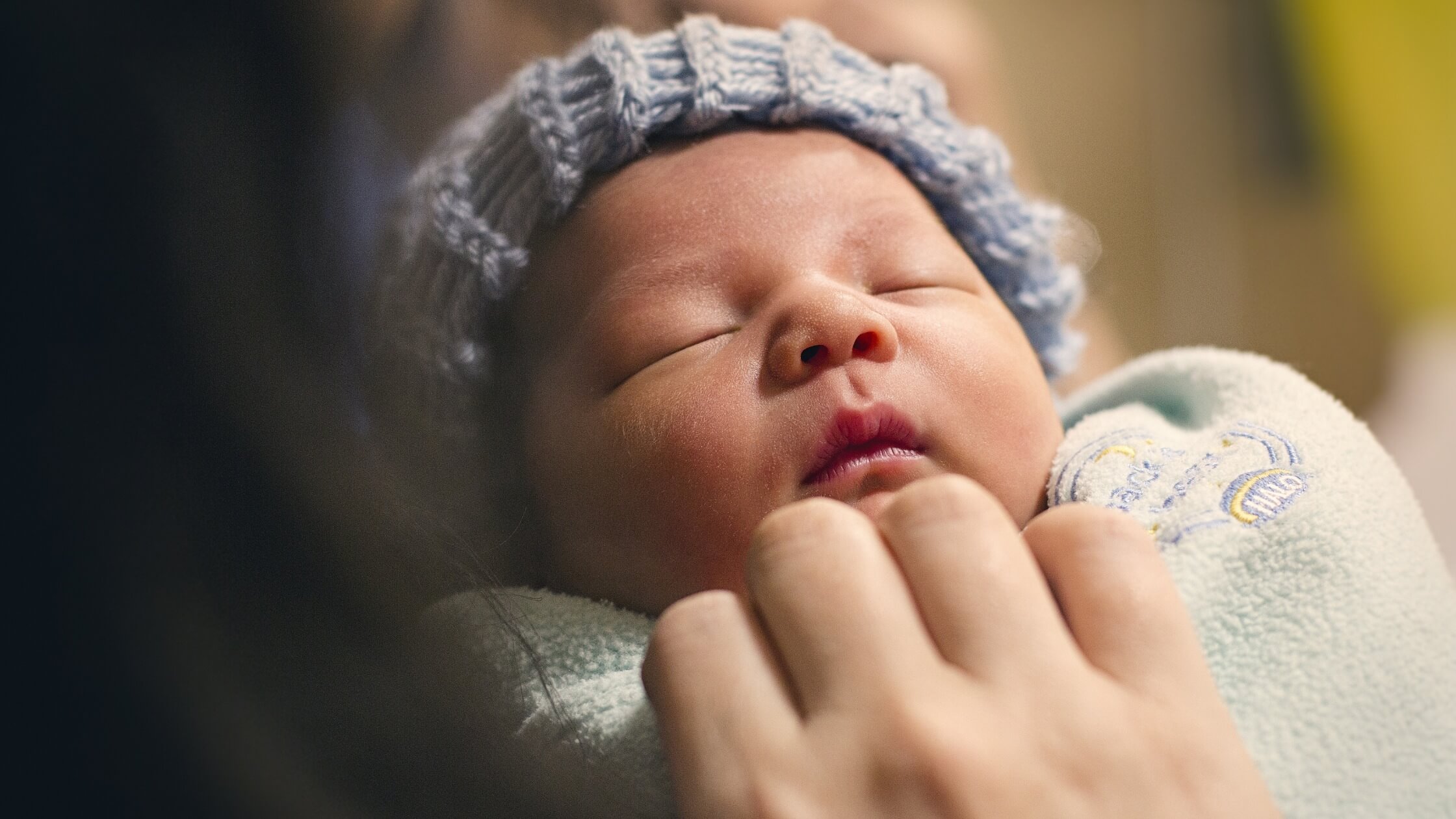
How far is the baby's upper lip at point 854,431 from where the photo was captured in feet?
1.85

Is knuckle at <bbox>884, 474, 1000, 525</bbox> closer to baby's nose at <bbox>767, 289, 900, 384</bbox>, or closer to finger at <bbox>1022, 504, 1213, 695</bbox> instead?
finger at <bbox>1022, 504, 1213, 695</bbox>

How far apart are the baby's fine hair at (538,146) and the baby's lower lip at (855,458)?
0.81 feet

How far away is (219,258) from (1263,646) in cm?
50

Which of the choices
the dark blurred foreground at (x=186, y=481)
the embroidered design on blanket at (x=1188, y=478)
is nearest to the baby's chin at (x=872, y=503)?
the embroidered design on blanket at (x=1188, y=478)

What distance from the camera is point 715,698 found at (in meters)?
0.39

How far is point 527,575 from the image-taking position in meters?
0.66

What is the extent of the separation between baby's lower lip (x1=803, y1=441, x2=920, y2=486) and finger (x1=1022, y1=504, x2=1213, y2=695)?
0.16 m

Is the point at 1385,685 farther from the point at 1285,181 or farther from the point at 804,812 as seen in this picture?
the point at 1285,181

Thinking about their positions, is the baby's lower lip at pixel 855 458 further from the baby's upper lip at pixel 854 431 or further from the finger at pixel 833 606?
the finger at pixel 833 606

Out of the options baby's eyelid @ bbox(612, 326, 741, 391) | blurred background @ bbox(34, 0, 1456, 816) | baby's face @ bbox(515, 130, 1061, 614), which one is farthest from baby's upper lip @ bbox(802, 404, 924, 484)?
blurred background @ bbox(34, 0, 1456, 816)

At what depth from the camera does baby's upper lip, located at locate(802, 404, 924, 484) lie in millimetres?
562

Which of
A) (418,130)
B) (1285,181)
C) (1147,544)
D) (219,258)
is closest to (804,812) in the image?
(1147,544)

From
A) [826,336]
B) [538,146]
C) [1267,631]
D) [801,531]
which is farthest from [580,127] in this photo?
[1267,631]

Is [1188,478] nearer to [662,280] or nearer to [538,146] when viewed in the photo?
[662,280]
